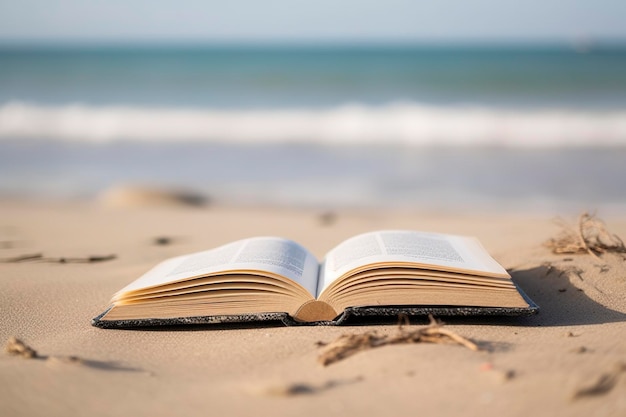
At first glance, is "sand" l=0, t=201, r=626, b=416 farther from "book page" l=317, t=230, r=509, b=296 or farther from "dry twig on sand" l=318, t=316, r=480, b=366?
"book page" l=317, t=230, r=509, b=296

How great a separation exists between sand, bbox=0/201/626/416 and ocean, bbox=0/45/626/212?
3.74 metres

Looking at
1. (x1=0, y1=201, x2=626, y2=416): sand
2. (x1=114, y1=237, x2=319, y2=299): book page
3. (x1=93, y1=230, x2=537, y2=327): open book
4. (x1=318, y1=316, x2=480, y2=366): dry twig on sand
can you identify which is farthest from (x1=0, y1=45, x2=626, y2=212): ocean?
(x1=318, y1=316, x2=480, y2=366): dry twig on sand

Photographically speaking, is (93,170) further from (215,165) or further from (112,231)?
(112,231)

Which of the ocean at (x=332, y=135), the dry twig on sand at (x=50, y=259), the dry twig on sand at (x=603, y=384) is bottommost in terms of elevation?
the dry twig on sand at (x=603, y=384)

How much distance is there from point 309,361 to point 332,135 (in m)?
10.5

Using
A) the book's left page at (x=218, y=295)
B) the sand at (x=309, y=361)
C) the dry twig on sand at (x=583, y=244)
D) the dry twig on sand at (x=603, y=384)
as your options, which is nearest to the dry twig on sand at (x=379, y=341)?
the sand at (x=309, y=361)

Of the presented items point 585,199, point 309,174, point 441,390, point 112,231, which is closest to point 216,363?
point 441,390

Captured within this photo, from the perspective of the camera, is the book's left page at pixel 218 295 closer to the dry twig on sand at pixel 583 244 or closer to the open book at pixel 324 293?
the open book at pixel 324 293

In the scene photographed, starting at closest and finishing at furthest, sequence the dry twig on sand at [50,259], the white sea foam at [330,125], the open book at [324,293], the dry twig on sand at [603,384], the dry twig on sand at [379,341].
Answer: the dry twig on sand at [603,384]
the dry twig on sand at [379,341]
the open book at [324,293]
the dry twig on sand at [50,259]
the white sea foam at [330,125]

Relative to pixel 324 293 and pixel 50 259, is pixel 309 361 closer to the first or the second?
pixel 324 293

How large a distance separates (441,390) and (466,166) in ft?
24.7

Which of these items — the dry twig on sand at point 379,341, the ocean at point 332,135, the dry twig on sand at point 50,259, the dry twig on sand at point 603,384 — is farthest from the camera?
the ocean at point 332,135

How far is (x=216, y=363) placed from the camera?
2.32 m

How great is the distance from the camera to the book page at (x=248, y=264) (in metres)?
→ 2.60
